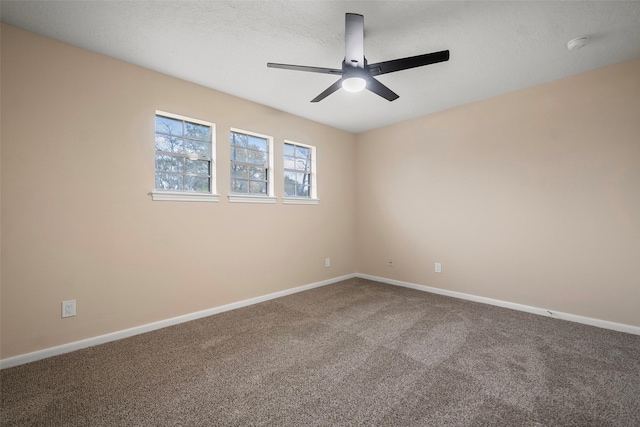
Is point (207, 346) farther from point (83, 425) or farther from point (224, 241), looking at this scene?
point (224, 241)

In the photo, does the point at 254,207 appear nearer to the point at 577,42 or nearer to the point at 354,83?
the point at 354,83

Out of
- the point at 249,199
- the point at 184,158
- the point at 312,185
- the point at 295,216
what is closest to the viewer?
the point at 184,158

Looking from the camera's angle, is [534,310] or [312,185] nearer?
[534,310]

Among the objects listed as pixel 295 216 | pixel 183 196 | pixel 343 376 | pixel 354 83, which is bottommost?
pixel 343 376

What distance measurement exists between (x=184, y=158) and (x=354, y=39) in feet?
6.98

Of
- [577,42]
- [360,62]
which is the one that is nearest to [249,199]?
[360,62]

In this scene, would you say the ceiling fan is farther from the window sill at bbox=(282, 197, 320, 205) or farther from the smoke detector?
the window sill at bbox=(282, 197, 320, 205)

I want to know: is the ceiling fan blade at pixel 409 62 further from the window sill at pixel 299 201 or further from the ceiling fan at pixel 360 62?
the window sill at pixel 299 201

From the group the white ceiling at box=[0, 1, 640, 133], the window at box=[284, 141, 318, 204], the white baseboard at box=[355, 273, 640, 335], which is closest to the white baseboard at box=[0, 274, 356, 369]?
the window at box=[284, 141, 318, 204]

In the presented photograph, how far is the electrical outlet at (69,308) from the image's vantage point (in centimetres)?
224

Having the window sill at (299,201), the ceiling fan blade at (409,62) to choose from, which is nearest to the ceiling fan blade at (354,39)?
the ceiling fan blade at (409,62)

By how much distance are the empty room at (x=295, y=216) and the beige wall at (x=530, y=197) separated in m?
0.02

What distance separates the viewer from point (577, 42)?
2203 mm

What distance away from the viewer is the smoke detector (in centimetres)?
218
